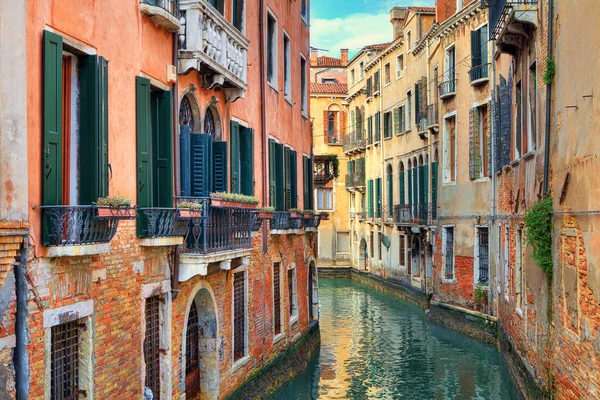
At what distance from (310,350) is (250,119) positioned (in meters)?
7.38

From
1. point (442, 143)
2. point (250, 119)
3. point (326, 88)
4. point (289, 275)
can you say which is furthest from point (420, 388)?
point (326, 88)

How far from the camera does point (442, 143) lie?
26.0m

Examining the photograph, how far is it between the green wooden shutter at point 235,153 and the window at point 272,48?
3445mm

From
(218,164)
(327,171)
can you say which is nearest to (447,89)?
(327,171)

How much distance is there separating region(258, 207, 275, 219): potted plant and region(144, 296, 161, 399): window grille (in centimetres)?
457

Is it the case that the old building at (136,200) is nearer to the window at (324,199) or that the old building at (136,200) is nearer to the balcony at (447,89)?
the balcony at (447,89)

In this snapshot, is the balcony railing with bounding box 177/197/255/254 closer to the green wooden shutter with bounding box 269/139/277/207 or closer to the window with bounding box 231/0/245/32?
the green wooden shutter with bounding box 269/139/277/207

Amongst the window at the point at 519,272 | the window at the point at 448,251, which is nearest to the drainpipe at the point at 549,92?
the window at the point at 519,272

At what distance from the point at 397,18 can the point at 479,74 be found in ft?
54.6

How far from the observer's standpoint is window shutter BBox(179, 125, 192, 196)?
35.6 ft

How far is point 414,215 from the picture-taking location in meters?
30.7

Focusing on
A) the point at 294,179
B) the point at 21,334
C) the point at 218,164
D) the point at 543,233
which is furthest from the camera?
the point at 294,179

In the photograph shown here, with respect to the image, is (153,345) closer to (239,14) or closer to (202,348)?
(202,348)

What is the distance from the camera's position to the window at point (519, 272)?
1605cm
